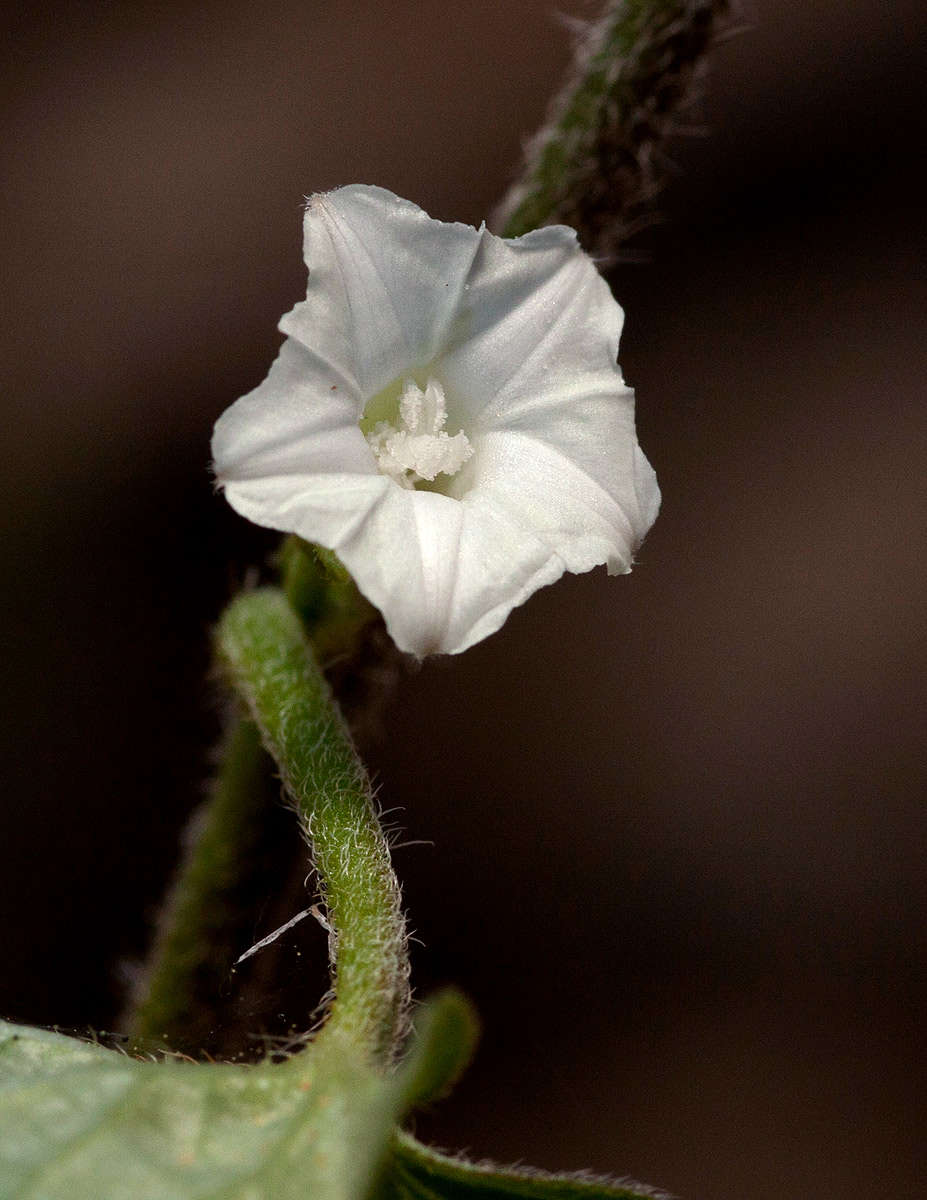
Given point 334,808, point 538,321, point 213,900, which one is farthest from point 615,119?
point 213,900

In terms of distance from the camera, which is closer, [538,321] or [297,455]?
[297,455]

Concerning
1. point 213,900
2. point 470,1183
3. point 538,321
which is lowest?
point 213,900

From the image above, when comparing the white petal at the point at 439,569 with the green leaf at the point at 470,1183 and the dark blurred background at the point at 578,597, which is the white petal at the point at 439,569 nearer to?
the green leaf at the point at 470,1183

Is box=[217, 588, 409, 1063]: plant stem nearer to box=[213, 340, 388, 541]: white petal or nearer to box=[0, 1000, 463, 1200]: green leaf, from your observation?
box=[0, 1000, 463, 1200]: green leaf

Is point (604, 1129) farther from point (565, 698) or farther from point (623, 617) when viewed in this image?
point (623, 617)

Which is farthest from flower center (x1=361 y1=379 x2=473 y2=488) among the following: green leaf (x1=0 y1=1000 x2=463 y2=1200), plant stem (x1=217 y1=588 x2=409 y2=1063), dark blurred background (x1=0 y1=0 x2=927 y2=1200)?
dark blurred background (x1=0 y1=0 x2=927 y2=1200)

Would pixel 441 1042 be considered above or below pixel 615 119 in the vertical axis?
below

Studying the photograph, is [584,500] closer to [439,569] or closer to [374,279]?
[439,569]
